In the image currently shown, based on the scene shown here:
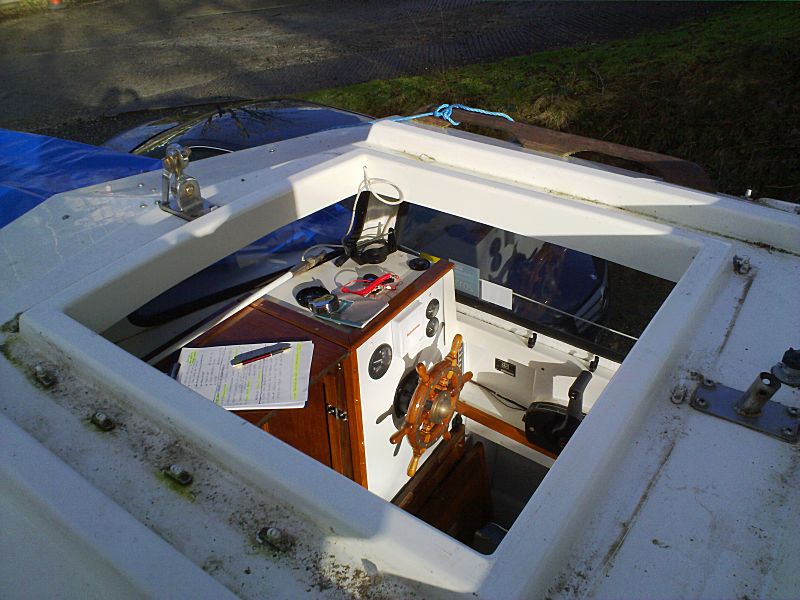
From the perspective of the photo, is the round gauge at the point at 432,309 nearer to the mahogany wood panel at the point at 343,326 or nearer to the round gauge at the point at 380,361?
the mahogany wood panel at the point at 343,326

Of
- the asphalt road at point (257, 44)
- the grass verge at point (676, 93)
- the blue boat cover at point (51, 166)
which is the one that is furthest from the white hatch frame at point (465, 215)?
the asphalt road at point (257, 44)

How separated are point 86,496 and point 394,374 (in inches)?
46.8

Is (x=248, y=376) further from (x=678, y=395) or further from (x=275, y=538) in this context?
(x=678, y=395)

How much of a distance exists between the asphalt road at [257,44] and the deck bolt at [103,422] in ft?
22.1

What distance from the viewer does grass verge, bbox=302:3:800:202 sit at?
520cm

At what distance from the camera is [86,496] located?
0.93 meters

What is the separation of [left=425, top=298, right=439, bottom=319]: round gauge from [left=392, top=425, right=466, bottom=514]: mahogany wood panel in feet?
2.02

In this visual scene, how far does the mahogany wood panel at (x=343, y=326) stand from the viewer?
1.74 m

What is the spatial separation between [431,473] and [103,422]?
1.51m

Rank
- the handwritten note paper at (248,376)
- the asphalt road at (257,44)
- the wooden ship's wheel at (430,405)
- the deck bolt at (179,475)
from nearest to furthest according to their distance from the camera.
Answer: the deck bolt at (179,475) < the handwritten note paper at (248,376) < the wooden ship's wheel at (430,405) < the asphalt road at (257,44)

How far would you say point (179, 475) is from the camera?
970mm

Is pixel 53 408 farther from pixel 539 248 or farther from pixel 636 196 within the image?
pixel 539 248

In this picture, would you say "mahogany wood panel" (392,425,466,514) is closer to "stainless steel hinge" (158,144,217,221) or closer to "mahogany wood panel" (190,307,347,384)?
"mahogany wood panel" (190,307,347,384)

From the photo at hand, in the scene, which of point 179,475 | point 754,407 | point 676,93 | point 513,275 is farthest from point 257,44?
point 754,407
